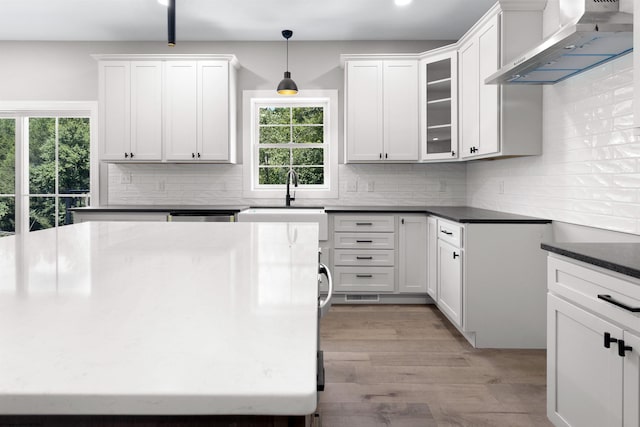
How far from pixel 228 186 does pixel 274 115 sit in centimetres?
94

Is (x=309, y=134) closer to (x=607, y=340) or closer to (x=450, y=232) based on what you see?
(x=450, y=232)

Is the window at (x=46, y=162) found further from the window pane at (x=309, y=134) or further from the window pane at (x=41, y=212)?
the window pane at (x=309, y=134)

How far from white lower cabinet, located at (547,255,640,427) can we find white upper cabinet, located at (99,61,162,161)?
3885 millimetres

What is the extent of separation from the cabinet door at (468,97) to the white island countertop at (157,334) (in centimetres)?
288

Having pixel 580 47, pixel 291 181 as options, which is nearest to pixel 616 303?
pixel 580 47

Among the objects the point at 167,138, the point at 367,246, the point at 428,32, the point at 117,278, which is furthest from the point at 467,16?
the point at 117,278

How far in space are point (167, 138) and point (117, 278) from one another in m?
3.82

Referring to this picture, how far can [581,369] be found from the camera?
1736 mm

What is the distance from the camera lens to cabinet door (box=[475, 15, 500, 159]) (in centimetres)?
331

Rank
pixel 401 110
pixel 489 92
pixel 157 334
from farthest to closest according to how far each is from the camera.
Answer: pixel 401 110
pixel 489 92
pixel 157 334

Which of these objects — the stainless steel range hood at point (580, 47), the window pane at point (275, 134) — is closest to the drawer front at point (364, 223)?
the window pane at point (275, 134)

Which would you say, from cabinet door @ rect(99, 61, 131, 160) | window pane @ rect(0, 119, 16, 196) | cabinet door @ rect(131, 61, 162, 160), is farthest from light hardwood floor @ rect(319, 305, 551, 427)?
window pane @ rect(0, 119, 16, 196)

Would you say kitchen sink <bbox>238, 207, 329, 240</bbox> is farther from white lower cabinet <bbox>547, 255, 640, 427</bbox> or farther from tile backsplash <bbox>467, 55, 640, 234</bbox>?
white lower cabinet <bbox>547, 255, 640, 427</bbox>

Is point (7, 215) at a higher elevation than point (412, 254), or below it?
higher
